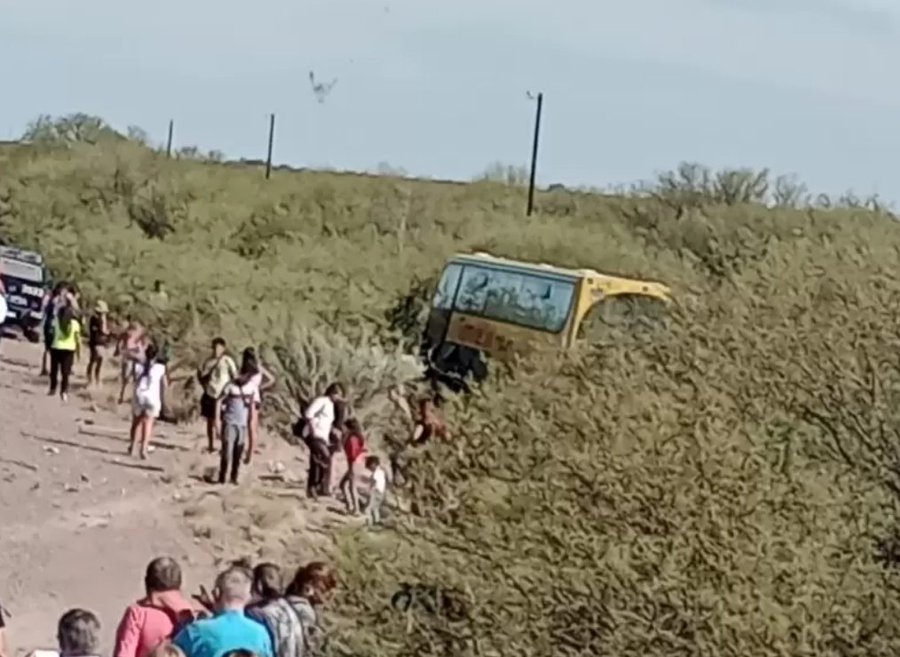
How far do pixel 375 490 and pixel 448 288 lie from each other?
1401cm

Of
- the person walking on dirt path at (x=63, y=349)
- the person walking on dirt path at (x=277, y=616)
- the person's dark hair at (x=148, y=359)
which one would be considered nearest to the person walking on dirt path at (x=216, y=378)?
the person's dark hair at (x=148, y=359)

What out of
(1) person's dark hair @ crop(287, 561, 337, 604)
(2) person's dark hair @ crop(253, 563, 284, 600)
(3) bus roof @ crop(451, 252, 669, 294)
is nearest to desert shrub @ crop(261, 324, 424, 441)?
(3) bus roof @ crop(451, 252, 669, 294)

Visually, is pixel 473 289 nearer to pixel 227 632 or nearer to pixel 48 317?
pixel 48 317

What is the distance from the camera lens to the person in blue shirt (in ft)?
32.8

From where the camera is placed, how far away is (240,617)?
1020 cm

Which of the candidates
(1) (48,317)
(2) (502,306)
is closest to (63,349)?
(1) (48,317)

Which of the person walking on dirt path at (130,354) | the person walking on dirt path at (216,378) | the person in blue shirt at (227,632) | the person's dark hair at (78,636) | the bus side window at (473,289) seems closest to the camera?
the person's dark hair at (78,636)

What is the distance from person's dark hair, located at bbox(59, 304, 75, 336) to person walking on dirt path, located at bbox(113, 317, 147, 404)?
957mm

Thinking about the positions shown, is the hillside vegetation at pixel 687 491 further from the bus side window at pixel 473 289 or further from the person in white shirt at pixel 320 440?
the bus side window at pixel 473 289

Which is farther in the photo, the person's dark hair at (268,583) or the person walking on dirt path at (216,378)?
the person walking on dirt path at (216,378)

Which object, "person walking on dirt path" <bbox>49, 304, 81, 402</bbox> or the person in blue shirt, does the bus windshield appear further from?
the person in blue shirt

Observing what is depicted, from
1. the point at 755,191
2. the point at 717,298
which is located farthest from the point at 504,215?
the point at 717,298

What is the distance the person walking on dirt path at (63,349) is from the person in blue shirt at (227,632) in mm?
19279

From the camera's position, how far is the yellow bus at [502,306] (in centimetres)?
2872
